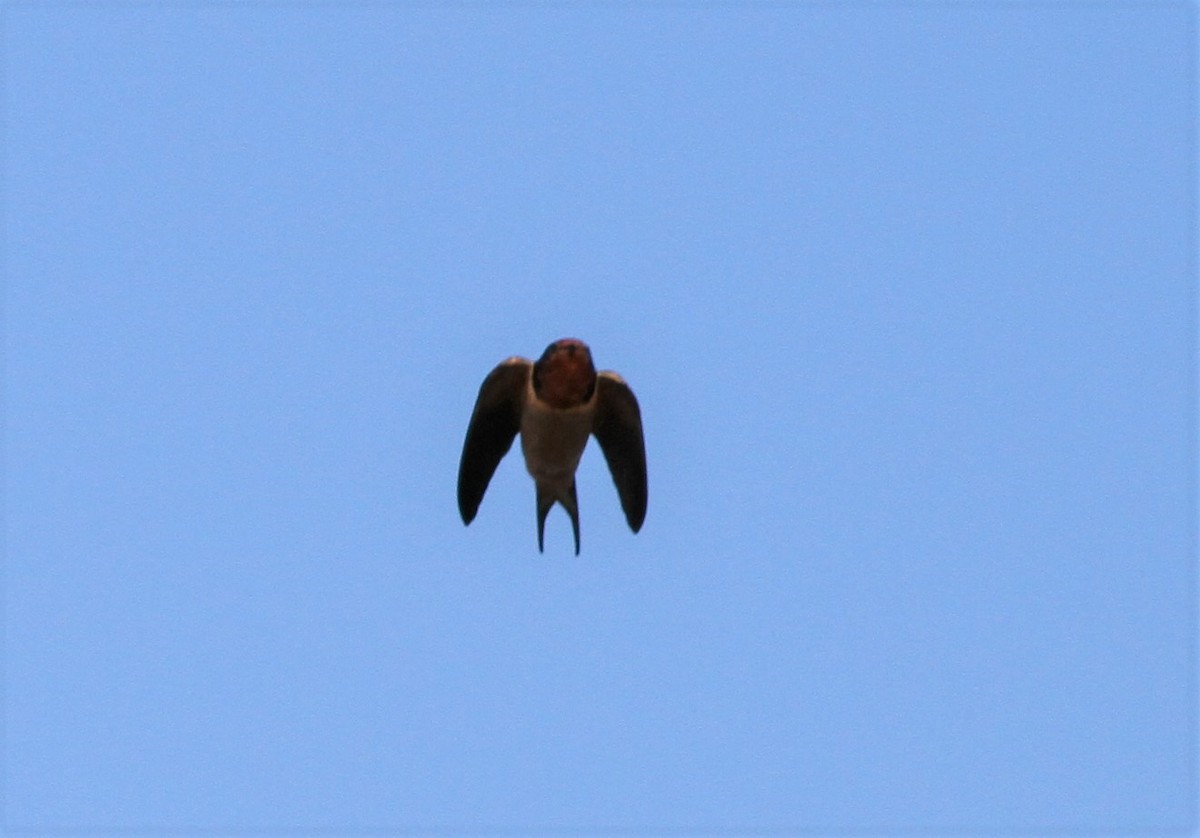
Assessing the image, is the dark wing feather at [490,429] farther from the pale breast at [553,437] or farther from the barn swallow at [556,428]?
the pale breast at [553,437]

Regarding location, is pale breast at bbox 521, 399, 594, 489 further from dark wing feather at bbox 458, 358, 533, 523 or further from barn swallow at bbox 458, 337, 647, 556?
dark wing feather at bbox 458, 358, 533, 523

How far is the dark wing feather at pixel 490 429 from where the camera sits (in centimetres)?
1791

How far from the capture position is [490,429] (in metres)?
18.2

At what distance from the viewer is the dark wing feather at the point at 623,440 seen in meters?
17.8

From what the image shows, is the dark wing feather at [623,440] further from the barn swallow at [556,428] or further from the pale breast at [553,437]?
the pale breast at [553,437]

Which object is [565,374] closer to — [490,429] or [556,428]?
[556,428]

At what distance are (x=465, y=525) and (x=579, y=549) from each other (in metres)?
0.83

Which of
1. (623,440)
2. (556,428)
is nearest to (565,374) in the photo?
(556,428)

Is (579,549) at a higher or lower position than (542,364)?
lower

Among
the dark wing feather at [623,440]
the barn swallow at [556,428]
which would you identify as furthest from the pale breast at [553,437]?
the dark wing feather at [623,440]

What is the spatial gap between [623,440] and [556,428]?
2.06 ft

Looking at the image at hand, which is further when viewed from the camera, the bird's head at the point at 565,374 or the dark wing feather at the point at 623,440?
the dark wing feather at the point at 623,440

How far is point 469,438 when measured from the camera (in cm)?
1808

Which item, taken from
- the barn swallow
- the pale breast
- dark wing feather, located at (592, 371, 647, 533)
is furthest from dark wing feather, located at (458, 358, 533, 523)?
dark wing feather, located at (592, 371, 647, 533)
